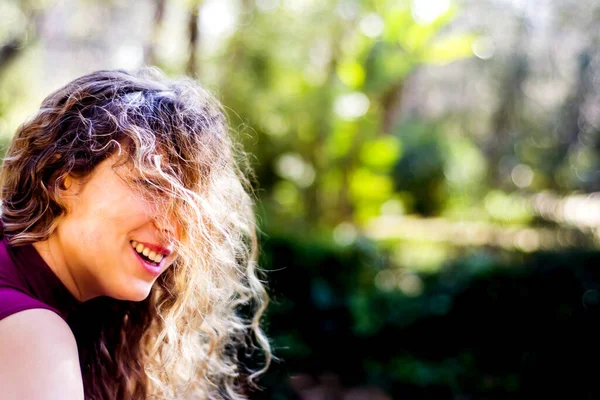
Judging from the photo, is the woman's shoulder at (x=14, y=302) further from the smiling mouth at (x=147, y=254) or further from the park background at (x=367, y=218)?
the park background at (x=367, y=218)

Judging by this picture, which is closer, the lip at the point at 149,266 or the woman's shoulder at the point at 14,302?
the woman's shoulder at the point at 14,302

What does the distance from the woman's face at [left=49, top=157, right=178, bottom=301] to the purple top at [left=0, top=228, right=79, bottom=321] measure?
0.13ft

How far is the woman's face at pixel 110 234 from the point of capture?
113cm

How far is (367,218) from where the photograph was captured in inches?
242

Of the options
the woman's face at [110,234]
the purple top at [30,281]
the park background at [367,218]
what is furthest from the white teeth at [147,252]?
the park background at [367,218]

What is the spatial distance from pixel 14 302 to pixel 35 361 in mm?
108

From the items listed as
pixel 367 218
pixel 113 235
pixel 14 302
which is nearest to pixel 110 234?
pixel 113 235

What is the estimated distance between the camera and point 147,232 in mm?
1177

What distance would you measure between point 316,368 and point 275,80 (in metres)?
2.82

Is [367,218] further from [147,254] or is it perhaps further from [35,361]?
[35,361]

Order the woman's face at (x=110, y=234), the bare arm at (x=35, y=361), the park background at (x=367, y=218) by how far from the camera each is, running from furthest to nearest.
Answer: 1. the park background at (x=367, y=218)
2. the woman's face at (x=110, y=234)
3. the bare arm at (x=35, y=361)

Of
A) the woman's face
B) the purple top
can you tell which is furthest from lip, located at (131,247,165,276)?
the purple top

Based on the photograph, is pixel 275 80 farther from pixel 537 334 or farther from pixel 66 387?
pixel 66 387

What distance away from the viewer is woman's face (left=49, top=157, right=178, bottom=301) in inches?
44.6
